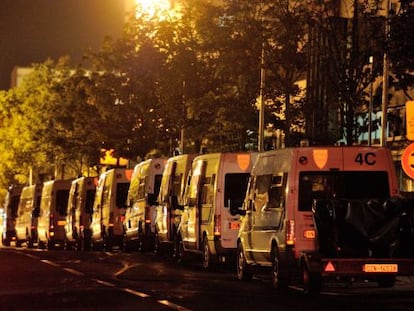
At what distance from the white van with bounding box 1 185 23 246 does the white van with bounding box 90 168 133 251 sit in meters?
15.7

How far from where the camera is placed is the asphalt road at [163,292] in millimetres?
15023

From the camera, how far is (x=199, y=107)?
3797cm

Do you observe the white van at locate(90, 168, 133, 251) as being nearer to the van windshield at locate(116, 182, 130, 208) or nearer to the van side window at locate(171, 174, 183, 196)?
the van windshield at locate(116, 182, 130, 208)

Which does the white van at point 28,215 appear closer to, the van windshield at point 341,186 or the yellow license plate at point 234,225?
the yellow license plate at point 234,225

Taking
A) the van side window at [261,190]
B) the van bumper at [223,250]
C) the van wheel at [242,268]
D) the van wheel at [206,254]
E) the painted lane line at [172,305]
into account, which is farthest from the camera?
the van wheel at [206,254]

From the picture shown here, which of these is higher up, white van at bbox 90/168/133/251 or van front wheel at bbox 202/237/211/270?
white van at bbox 90/168/133/251

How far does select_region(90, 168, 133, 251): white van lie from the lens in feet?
113

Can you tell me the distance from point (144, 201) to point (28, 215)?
17.2 m

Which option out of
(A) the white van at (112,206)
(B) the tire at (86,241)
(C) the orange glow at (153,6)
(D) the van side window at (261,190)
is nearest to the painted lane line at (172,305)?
(D) the van side window at (261,190)

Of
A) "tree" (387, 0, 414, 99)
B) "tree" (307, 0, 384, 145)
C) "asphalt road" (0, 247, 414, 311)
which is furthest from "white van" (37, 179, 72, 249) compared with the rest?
"tree" (387, 0, 414, 99)

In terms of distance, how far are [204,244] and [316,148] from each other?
6650mm

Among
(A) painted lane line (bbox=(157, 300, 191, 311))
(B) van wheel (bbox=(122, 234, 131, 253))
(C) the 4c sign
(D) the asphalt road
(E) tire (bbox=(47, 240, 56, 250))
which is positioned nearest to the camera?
(A) painted lane line (bbox=(157, 300, 191, 311))

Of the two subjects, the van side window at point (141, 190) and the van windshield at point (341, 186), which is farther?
the van side window at point (141, 190)

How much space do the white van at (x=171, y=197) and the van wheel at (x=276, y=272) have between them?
25.6 ft
